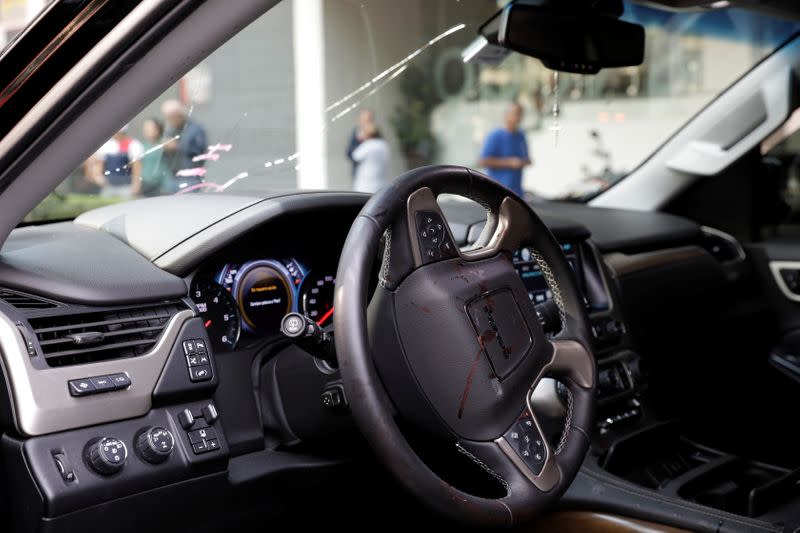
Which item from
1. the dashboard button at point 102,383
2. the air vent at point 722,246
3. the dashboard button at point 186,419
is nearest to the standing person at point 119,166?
the dashboard button at point 102,383

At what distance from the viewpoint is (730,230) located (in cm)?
377

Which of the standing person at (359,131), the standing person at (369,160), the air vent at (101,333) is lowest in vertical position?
the air vent at (101,333)

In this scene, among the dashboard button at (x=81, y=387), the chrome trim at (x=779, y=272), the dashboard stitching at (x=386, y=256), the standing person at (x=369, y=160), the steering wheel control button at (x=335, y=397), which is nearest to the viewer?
the dashboard stitching at (x=386, y=256)

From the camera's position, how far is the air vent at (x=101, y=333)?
1.71m

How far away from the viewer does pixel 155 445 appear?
1761 mm

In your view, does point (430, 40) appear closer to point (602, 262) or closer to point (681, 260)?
point (602, 262)

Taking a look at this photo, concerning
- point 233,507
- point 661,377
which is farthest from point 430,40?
point 661,377

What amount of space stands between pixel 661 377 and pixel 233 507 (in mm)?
1669

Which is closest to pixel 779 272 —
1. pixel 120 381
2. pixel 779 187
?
pixel 779 187

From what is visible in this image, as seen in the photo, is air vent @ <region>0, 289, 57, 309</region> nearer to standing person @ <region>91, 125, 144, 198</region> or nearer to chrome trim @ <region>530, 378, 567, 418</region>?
standing person @ <region>91, 125, 144, 198</region>

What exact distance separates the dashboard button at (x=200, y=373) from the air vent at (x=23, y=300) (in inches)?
11.6

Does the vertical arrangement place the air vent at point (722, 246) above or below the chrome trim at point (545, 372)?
below

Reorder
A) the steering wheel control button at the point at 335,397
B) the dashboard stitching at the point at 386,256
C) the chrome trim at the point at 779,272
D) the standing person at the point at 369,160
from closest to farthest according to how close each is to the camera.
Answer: the dashboard stitching at the point at 386,256 → the steering wheel control button at the point at 335,397 → the standing person at the point at 369,160 → the chrome trim at the point at 779,272

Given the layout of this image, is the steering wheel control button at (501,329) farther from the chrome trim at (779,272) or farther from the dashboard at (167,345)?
the chrome trim at (779,272)
